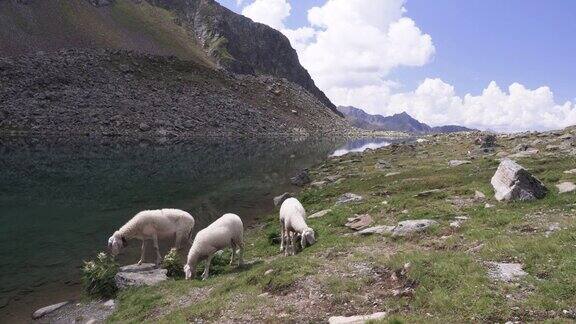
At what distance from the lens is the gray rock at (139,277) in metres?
20.8

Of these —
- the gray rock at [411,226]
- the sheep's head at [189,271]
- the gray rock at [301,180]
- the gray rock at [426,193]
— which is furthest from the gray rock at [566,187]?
the gray rock at [301,180]

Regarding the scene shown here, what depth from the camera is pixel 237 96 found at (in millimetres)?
165875

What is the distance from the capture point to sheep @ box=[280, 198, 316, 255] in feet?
72.8

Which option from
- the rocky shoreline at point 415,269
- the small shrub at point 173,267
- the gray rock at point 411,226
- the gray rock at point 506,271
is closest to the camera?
the rocky shoreline at point 415,269

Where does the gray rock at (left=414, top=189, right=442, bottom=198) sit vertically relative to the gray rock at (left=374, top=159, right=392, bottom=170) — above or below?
below

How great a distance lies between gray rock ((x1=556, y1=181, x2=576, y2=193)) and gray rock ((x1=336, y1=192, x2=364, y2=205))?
12158 millimetres

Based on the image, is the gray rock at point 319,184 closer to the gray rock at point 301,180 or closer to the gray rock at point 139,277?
the gray rock at point 301,180

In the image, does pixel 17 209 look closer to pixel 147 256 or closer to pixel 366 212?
pixel 147 256

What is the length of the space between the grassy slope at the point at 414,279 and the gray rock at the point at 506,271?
0.25 metres

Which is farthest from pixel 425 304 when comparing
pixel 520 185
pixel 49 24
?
pixel 49 24

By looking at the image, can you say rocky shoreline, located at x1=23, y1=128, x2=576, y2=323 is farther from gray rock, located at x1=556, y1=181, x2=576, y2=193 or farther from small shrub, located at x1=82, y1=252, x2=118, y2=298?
small shrub, located at x1=82, y1=252, x2=118, y2=298

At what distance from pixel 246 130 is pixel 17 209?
341 feet

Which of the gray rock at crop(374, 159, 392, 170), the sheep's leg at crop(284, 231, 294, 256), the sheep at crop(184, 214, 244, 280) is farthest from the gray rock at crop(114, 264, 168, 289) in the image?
the gray rock at crop(374, 159, 392, 170)

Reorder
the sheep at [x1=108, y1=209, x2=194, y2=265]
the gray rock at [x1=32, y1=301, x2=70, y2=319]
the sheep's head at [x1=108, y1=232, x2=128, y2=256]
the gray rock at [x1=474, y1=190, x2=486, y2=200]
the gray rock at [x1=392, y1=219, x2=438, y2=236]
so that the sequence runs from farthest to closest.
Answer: the gray rock at [x1=474, y1=190, x2=486, y2=200] < the sheep at [x1=108, y1=209, x2=194, y2=265] < the sheep's head at [x1=108, y1=232, x2=128, y2=256] < the gray rock at [x1=392, y1=219, x2=438, y2=236] < the gray rock at [x1=32, y1=301, x2=70, y2=319]
